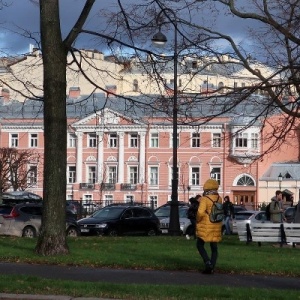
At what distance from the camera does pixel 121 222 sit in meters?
43.4

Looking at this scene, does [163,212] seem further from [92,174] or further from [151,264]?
[92,174]

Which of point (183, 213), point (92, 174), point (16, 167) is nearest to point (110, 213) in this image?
point (183, 213)

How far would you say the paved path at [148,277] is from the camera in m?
17.0

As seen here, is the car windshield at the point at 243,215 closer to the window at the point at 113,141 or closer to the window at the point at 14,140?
the window at the point at 113,141

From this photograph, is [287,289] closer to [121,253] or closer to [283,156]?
[121,253]

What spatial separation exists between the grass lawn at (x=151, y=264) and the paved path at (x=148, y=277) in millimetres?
870

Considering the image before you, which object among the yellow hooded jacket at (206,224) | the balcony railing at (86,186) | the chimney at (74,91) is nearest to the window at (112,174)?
the balcony railing at (86,186)

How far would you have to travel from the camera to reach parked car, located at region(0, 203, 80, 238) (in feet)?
131

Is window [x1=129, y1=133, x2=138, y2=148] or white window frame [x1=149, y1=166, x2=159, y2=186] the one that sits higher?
window [x1=129, y1=133, x2=138, y2=148]

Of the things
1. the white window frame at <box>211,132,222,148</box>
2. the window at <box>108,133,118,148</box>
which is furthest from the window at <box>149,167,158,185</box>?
the white window frame at <box>211,132,222,148</box>

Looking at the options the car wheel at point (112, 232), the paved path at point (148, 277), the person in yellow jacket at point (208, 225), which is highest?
the person in yellow jacket at point (208, 225)

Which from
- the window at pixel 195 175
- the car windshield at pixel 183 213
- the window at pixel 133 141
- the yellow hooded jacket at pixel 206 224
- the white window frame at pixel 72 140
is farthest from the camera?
the white window frame at pixel 72 140

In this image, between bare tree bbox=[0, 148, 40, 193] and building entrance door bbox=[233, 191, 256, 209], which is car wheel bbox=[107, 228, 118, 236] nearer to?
bare tree bbox=[0, 148, 40, 193]

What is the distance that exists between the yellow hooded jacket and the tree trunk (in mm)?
4530
